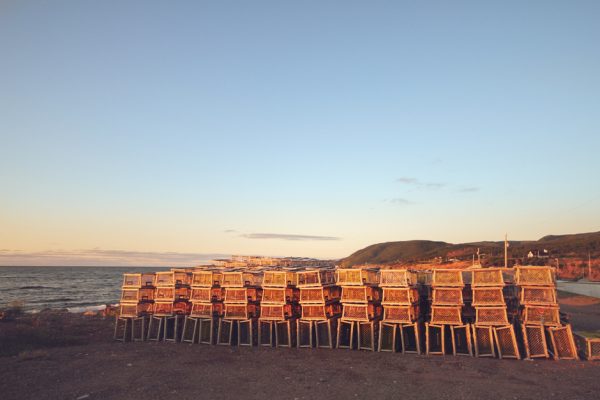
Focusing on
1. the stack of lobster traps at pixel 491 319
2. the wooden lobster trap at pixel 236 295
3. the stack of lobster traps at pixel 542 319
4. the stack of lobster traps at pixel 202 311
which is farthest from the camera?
the stack of lobster traps at pixel 202 311

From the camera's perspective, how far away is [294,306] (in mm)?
22844

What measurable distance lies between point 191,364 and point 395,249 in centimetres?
16599

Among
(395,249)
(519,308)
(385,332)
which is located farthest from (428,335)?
(395,249)

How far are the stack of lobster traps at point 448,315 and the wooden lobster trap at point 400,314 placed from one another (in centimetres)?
86

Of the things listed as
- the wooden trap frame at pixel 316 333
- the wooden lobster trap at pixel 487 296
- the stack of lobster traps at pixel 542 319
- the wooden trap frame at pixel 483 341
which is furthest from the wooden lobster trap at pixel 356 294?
the stack of lobster traps at pixel 542 319

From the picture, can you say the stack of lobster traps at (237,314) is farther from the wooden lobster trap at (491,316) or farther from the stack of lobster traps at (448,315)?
the wooden lobster trap at (491,316)

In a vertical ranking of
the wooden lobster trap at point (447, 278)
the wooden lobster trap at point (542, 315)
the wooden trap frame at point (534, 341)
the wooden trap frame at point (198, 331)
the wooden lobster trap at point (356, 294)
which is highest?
the wooden lobster trap at point (447, 278)

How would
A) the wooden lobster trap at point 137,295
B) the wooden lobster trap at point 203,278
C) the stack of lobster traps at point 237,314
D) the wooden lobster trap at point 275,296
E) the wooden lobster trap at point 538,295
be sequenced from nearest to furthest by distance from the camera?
the wooden lobster trap at point 538,295
the wooden lobster trap at point 275,296
the stack of lobster traps at point 237,314
the wooden lobster trap at point 203,278
the wooden lobster trap at point 137,295

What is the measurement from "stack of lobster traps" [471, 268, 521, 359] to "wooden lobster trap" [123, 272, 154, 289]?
18166mm

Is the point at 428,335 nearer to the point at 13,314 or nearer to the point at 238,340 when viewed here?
the point at 238,340

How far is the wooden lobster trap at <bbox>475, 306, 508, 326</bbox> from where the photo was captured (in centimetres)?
1870

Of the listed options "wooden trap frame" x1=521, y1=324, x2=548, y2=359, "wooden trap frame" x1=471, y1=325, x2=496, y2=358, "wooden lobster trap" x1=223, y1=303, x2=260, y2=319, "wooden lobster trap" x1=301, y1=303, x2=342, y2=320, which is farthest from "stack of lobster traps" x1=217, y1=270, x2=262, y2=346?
"wooden trap frame" x1=521, y1=324, x2=548, y2=359

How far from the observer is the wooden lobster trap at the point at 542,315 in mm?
18172

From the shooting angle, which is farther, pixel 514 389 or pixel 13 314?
pixel 13 314
